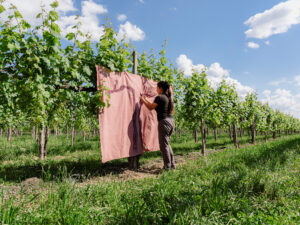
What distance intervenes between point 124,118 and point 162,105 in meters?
0.99

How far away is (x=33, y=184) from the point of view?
3539 mm

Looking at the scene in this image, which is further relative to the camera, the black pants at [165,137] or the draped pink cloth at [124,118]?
the black pants at [165,137]

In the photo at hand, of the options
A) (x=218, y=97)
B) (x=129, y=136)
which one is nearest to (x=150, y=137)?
(x=129, y=136)

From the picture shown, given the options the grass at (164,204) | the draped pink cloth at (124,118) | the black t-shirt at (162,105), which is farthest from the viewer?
the black t-shirt at (162,105)

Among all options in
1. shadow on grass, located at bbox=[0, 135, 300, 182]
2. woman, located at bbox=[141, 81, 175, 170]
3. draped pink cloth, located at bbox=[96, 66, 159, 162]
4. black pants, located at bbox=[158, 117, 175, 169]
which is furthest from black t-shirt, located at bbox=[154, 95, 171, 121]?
shadow on grass, located at bbox=[0, 135, 300, 182]

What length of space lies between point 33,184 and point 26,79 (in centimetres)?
199

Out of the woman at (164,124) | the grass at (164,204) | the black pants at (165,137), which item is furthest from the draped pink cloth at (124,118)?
the grass at (164,204)

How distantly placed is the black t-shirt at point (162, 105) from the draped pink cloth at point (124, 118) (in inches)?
26.8

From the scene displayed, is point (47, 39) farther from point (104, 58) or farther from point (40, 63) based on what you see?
point (104, 58)

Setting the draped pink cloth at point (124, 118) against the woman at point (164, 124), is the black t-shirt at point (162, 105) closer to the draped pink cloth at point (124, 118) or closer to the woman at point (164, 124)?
the woman at point (164, 124)

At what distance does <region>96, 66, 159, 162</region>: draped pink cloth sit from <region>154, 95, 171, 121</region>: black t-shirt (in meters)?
0.68

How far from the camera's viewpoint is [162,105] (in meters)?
4.62

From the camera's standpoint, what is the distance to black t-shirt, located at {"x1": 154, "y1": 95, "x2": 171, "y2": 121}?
4604 millimetres

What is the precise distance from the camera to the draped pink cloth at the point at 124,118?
4.28m
